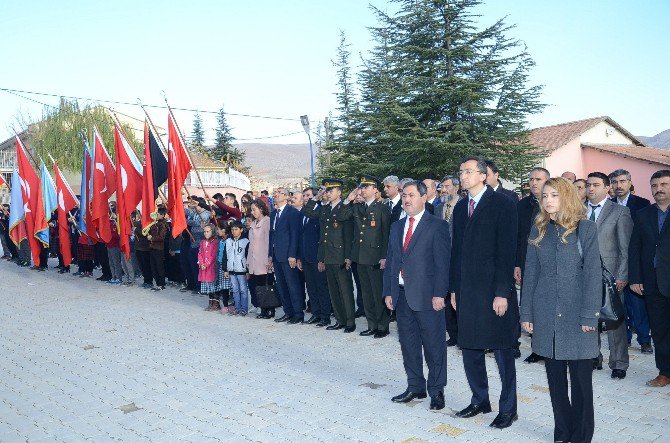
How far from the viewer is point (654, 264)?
18.8 ft

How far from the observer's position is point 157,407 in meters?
5.56

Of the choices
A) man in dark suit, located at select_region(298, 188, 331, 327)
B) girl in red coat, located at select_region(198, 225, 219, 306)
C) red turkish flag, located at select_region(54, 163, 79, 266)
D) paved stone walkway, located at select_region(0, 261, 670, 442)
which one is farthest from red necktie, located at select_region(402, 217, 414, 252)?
red turkish flag, located at select_region(54, 163, 79, 266)

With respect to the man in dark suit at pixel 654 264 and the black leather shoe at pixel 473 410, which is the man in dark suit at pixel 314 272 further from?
the man in dark suit at pixel 654 264

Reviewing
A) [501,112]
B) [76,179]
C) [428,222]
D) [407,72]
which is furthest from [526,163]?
[76,179]

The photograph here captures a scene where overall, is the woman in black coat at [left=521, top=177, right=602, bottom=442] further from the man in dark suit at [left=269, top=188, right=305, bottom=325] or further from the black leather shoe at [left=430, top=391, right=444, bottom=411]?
the man in dark suit at [left=269, top=188, right=305, bottom=325]

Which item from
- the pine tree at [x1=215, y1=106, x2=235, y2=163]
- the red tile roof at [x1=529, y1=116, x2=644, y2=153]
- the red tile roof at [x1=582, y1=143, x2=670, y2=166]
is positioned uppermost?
the pine tree at [x1=215, y1=106, x2=235, y2=163]

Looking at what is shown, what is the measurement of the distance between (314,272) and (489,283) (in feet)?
16.5

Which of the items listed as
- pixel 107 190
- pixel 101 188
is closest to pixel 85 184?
pixel 101 188

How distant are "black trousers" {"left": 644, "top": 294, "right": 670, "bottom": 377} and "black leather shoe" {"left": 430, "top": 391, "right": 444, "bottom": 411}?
225cm

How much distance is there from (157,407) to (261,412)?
106cm

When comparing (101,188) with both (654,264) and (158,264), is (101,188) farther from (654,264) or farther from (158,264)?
(654,264)

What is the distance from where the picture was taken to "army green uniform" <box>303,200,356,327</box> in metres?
8.59

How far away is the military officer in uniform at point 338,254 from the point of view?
8.59 metres

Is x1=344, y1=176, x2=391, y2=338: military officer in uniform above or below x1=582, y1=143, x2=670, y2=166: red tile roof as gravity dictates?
below
